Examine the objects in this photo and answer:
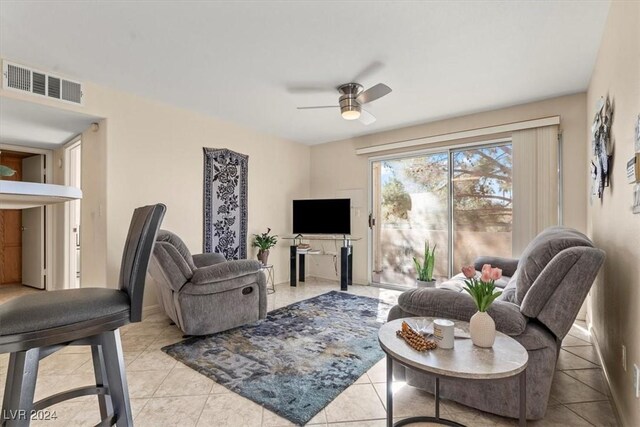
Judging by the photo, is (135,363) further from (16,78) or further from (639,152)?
(639,152)

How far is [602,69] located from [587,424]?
2387 millimetres

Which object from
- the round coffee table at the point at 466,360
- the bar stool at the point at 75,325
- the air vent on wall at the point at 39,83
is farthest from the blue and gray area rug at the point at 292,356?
the air vent on wall at the point at 39,83

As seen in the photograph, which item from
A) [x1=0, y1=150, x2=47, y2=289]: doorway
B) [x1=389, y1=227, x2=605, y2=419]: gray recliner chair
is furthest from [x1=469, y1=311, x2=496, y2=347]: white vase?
[x1=0, y1=150, x2=47, y2=289]: doorway

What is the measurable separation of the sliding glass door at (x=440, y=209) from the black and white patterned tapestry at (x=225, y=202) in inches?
79.5

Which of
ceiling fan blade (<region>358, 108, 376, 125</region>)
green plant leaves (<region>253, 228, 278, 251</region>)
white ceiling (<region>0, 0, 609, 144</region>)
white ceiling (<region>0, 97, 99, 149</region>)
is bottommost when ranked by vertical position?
green plant leaves (<region>253, 228, 278, 251</region>)

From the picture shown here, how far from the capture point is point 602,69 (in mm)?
2217

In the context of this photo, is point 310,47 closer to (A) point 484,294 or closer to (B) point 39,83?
(A) point 484,294

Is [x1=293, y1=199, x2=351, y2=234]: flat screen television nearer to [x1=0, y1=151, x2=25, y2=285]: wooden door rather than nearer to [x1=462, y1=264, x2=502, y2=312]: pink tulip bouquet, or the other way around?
[x1=462, y1=264, x2=502, y2=312]: pink tulip bouquet

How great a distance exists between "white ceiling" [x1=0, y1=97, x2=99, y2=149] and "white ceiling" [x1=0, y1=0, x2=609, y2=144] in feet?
1.40

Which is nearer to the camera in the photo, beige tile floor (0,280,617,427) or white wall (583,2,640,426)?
white wall (583,2,640,426)

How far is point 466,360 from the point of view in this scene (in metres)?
1.18

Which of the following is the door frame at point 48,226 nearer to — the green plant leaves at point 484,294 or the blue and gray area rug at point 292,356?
the blue and gray area rug at point 292,356

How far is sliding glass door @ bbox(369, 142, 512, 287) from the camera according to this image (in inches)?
143

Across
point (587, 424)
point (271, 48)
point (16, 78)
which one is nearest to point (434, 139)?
point (271, 48)
